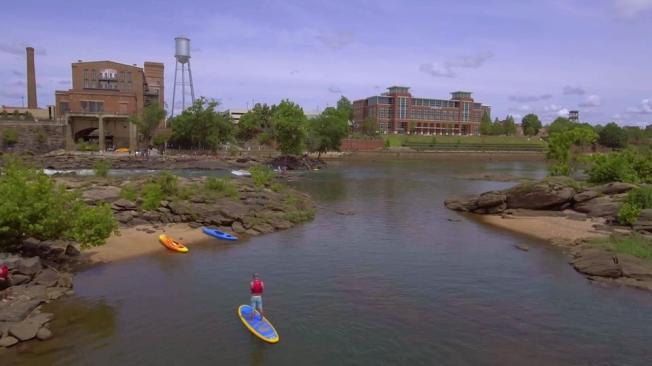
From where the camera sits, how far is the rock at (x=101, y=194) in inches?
1466

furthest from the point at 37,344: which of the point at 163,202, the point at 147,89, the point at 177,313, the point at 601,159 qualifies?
the point at 147,89

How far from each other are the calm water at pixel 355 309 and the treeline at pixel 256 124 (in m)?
69.3

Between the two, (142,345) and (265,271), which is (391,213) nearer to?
(265,271)

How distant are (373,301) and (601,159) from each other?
140ft

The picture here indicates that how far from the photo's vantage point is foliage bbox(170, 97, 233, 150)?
110 metres

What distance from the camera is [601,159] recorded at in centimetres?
5397

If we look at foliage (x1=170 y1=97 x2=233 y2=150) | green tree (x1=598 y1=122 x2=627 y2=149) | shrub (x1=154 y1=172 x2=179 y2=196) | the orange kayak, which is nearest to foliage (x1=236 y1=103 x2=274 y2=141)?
foliage (x1=170 y1=97 x2=233 y2=150)

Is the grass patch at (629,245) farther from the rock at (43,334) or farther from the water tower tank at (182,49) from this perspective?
the water tower tank at (182,49)

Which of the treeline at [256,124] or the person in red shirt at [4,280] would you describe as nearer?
the person in red shirt at [4,280]

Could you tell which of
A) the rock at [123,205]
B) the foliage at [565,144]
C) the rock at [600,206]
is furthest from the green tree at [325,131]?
the rock at [123,205]

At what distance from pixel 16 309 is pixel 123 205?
61.1ft

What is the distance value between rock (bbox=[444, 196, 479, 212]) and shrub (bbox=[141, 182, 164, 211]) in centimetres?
2791

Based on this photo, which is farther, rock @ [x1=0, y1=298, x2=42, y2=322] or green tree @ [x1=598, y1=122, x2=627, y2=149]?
green tree @ [x1=598, y1=122, x2=627, y2=149]

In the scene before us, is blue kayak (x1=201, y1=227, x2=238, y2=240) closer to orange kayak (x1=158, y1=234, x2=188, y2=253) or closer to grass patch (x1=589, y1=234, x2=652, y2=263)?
orange kayak (x1=158, y1=234, x2=188, y2=253)
